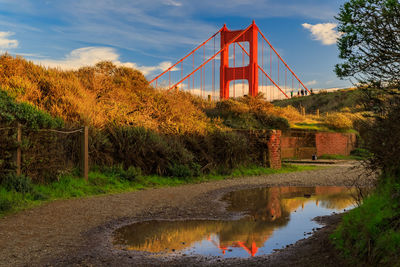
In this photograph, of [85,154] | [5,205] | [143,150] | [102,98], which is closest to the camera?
[5,205]

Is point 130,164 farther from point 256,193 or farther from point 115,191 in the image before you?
point 256,193

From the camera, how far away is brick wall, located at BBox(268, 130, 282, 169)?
1717cm

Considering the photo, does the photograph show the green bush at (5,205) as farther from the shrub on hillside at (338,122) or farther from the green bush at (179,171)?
the shrub on hillside at (338,122)

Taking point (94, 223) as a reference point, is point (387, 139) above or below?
above

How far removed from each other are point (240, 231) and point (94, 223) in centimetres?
266

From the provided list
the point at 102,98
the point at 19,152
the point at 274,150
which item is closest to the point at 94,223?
the point at 19,152

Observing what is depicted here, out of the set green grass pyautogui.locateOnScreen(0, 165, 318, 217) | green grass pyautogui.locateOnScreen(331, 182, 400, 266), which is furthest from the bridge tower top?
green grass pyautogui.locateOnScreen(331, 182, 400, 266)

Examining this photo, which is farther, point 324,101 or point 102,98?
point 324,101

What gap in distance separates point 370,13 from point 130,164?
8.79m

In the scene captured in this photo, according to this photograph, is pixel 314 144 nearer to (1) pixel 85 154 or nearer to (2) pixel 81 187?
(1) pixel 85 154

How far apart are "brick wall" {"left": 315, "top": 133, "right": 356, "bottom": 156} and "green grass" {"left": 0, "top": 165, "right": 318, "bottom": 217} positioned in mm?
14246

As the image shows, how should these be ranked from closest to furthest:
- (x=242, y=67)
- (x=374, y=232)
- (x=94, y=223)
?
1. (x=374, y=232)
2. (x=94, y=223)
3. (x=242, y=67)

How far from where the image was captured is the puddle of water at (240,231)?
5605 mm

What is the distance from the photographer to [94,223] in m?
7.08
